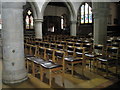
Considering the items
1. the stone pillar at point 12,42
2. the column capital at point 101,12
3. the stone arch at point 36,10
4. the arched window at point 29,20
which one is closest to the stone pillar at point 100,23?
the column capital at point 101,12

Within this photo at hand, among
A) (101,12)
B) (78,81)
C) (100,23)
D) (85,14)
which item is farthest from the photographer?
(85,14)

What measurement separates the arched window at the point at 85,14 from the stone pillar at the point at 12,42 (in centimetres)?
1652

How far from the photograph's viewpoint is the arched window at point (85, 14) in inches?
782

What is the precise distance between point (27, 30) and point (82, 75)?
1689cm

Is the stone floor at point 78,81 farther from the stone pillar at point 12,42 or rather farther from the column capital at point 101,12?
the column capital at point 101,12

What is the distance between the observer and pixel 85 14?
66.5 ft

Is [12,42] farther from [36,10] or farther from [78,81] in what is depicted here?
[36,10]

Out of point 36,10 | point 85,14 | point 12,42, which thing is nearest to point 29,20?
point 85,14

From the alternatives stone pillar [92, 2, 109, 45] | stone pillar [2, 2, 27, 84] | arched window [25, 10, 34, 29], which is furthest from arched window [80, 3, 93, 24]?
stone pillar [2, 2, 27, 84]

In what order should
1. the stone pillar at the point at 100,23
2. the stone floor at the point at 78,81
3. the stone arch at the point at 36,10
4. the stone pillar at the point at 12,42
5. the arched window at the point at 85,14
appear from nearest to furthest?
the stone floor at the point at 78,81 < the stone pillar at the point at 12,42 < the stone pillar at the point at 100,23 < the stone arch at the point at 36,10 < the arched window at the point at 85,14

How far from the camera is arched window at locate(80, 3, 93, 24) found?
65.2 ft

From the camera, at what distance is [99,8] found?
7.26 meters

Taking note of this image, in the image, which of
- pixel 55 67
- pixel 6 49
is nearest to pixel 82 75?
pixel 55 67

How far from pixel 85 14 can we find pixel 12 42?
56.3ft
